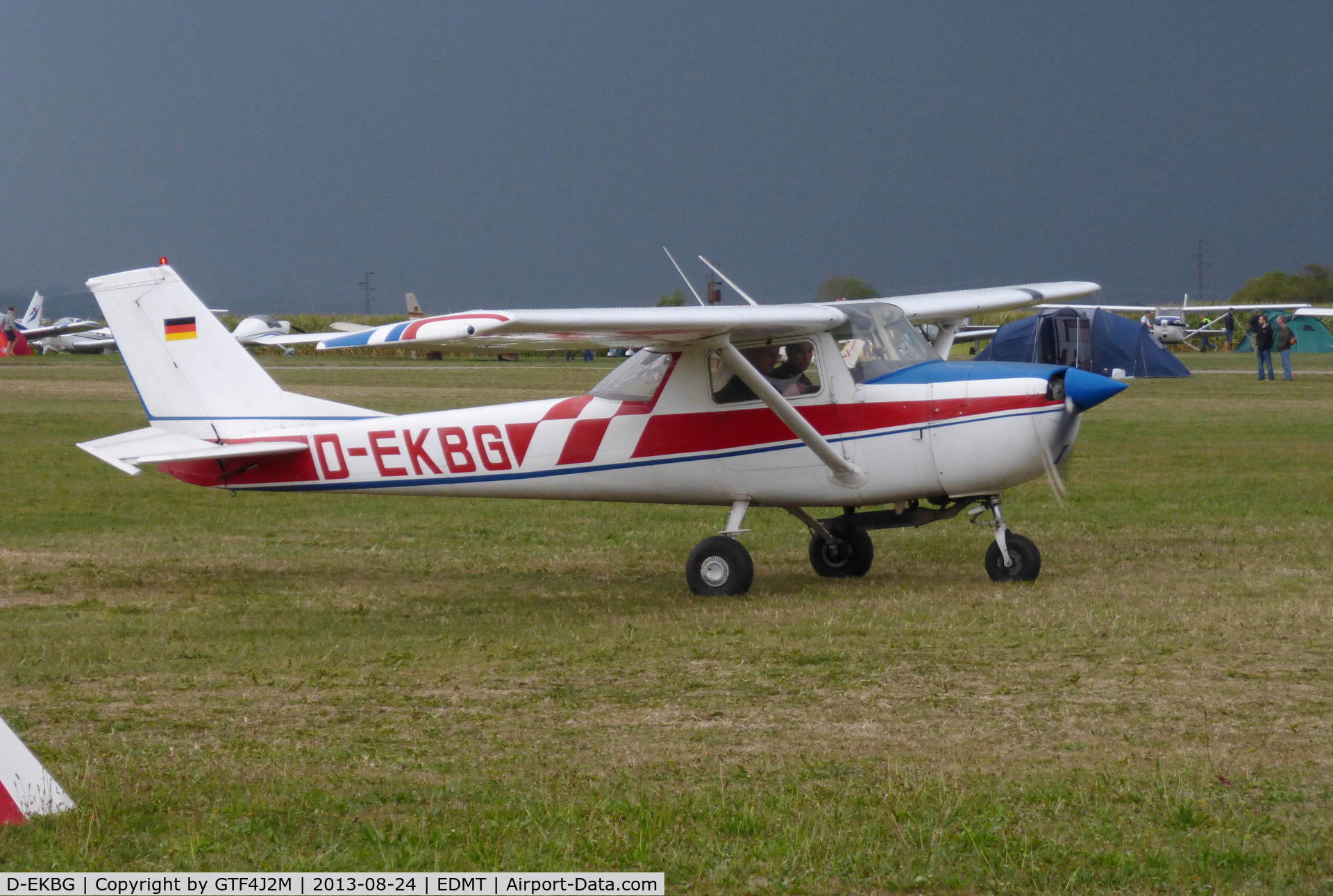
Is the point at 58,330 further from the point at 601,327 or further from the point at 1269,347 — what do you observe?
the point at 601,327

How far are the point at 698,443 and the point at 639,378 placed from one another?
0.68 meters

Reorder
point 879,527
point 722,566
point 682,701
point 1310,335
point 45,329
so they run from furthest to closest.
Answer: point 45,329
point 1310,335
point 879,527
point 722,566
point 682,701

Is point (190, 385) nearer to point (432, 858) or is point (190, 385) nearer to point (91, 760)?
point (91, 760)

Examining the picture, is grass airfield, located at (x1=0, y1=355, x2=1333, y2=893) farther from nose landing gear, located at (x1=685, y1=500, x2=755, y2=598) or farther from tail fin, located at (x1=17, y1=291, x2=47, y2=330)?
tail fin, located at (x1=17, y1=291, x2=47, y2=330)

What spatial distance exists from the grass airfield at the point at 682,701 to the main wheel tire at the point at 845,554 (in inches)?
7.8

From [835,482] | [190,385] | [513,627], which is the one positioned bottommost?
[513,627]

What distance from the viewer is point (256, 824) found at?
4.79 m

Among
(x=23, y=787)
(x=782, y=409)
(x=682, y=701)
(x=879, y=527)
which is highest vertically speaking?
(x=782, y=409)

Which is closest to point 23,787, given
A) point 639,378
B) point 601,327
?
point 601,327

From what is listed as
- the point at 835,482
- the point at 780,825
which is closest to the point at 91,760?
the point at 780,825

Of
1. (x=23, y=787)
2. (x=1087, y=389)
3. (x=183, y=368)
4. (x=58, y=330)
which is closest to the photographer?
(x=23, y=787)

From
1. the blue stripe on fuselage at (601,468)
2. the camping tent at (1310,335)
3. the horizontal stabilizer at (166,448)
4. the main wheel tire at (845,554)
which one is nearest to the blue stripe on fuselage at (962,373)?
the blue stripe on fuselage at (601,468)

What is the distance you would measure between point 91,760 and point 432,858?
199 cm

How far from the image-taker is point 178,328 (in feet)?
37.7
